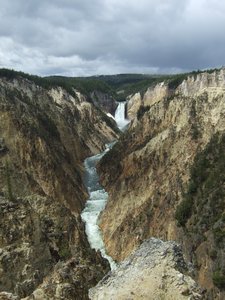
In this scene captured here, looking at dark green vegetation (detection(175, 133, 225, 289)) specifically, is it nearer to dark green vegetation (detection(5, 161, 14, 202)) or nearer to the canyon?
the canyon

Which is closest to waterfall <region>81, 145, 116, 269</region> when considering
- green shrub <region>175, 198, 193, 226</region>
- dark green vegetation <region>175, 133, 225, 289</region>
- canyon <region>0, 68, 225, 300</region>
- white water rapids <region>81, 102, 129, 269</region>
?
white water rapids <region>81, 102, 129, 269</region>

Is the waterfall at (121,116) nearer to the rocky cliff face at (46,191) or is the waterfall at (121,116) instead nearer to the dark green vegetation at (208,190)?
the rocky cliff face at (46,191)

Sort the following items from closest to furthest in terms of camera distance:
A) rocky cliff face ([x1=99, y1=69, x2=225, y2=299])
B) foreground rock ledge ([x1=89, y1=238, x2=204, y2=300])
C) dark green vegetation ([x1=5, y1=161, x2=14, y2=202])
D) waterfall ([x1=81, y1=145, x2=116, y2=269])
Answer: foreground rock ledge ([x1=89, y1=238, x2=204, y2=300]) → rocky cliff face ([x1=99, y1=69, x2=225, y2=299]) → dark green vegetation ([x1=5, y1=161, x2=14, y2=202]) → waterfall ([x1=81, y1=145, x2=116, y2=269])

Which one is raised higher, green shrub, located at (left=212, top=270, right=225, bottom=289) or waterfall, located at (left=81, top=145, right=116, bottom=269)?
green shrub, located at (left=212, top=270, right=225, bottom=289)

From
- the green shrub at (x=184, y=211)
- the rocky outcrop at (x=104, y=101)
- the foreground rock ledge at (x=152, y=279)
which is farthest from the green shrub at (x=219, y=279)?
the rocky outcrop at (x=104, y=101)

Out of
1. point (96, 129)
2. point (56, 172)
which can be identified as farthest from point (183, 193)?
point (96, 129)

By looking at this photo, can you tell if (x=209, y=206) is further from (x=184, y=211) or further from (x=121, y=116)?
(x=121, y=116)

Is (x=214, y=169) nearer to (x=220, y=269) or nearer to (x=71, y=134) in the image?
(x=220, y=269)

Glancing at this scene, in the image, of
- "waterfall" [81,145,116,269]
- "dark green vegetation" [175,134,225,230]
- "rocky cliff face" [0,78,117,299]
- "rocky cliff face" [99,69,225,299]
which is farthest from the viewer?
"waterfall" [81,145,116,269]
